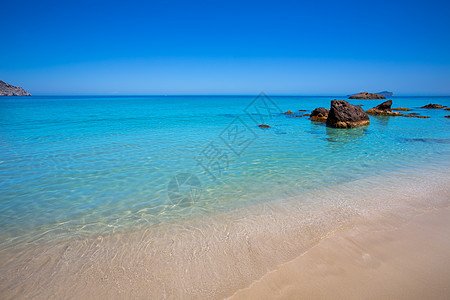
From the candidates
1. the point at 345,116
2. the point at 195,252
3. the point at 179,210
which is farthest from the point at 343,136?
the point at 195,252

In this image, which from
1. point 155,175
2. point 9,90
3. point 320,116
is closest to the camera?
point 155,175

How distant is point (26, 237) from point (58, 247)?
0.94 metres

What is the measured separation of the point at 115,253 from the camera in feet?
13.1

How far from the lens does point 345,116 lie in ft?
68.7

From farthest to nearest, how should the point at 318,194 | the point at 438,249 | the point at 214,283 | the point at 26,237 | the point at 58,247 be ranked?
the point at 318,194 → the point at 26,237 → the point at 58,247 → the point at 438,249 → the point at 214,283

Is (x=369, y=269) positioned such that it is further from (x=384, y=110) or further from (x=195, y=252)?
(x=384, y=110)

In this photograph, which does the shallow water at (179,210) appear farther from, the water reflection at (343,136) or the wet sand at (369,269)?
the water reflection at (343,136)

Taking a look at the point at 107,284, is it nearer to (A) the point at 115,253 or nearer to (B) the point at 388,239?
(A) the point at 115,253

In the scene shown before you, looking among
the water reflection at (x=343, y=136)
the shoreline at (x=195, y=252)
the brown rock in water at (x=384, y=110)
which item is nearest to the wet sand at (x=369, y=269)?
the shoreline at (x=195, y=252)

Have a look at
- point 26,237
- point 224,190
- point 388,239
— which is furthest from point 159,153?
point 388,239

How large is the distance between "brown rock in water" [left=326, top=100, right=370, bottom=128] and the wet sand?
17.8 meters

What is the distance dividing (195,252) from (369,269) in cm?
288

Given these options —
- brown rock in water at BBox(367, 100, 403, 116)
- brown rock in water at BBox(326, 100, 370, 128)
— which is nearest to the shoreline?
brown rock in water at BBox(326, 100, 370, 128)

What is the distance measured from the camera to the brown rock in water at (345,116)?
67.6ft
